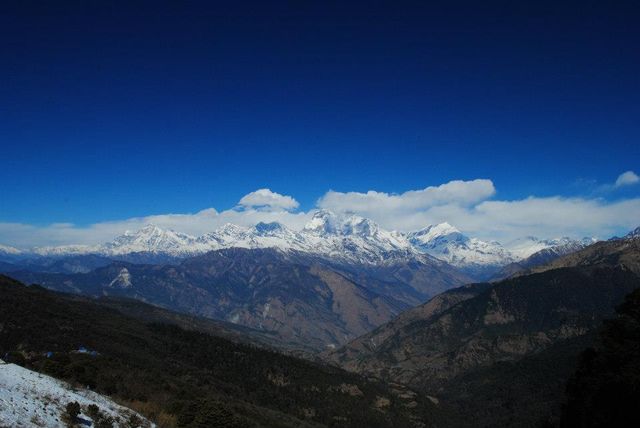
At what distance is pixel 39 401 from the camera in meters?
41.8

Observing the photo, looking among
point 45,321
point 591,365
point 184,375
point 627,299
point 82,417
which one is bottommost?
point 184,375

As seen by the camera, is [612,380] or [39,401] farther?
[612,380]

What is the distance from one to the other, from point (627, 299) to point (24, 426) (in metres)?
77.2

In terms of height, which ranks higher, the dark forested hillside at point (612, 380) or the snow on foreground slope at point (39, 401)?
the dark forested hillside at point (612, 380)

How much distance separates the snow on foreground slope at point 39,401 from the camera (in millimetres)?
37594

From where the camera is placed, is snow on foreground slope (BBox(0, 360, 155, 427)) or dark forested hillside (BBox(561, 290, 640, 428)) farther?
dark forested hillside (BBox(561, 290, 640, 428))

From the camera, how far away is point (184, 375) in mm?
197125

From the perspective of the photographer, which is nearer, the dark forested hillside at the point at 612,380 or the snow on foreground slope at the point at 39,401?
the snow on foreground slope at the point at 39,401

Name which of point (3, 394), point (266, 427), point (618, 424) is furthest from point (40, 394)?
point (266, 427)

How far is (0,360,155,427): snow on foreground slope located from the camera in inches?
1480

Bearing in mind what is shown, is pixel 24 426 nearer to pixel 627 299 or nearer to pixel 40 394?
pixel 40 394

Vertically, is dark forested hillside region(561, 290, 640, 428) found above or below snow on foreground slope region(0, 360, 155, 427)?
above

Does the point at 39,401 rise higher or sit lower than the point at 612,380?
lower

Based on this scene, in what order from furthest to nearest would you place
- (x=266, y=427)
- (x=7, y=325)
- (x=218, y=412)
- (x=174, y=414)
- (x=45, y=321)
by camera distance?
1. (x=45, y=321)
2. (x=7, y=325)
3. (x=266, y=427)
4. (x=174, y=414)
5. (x=218, y=412)
